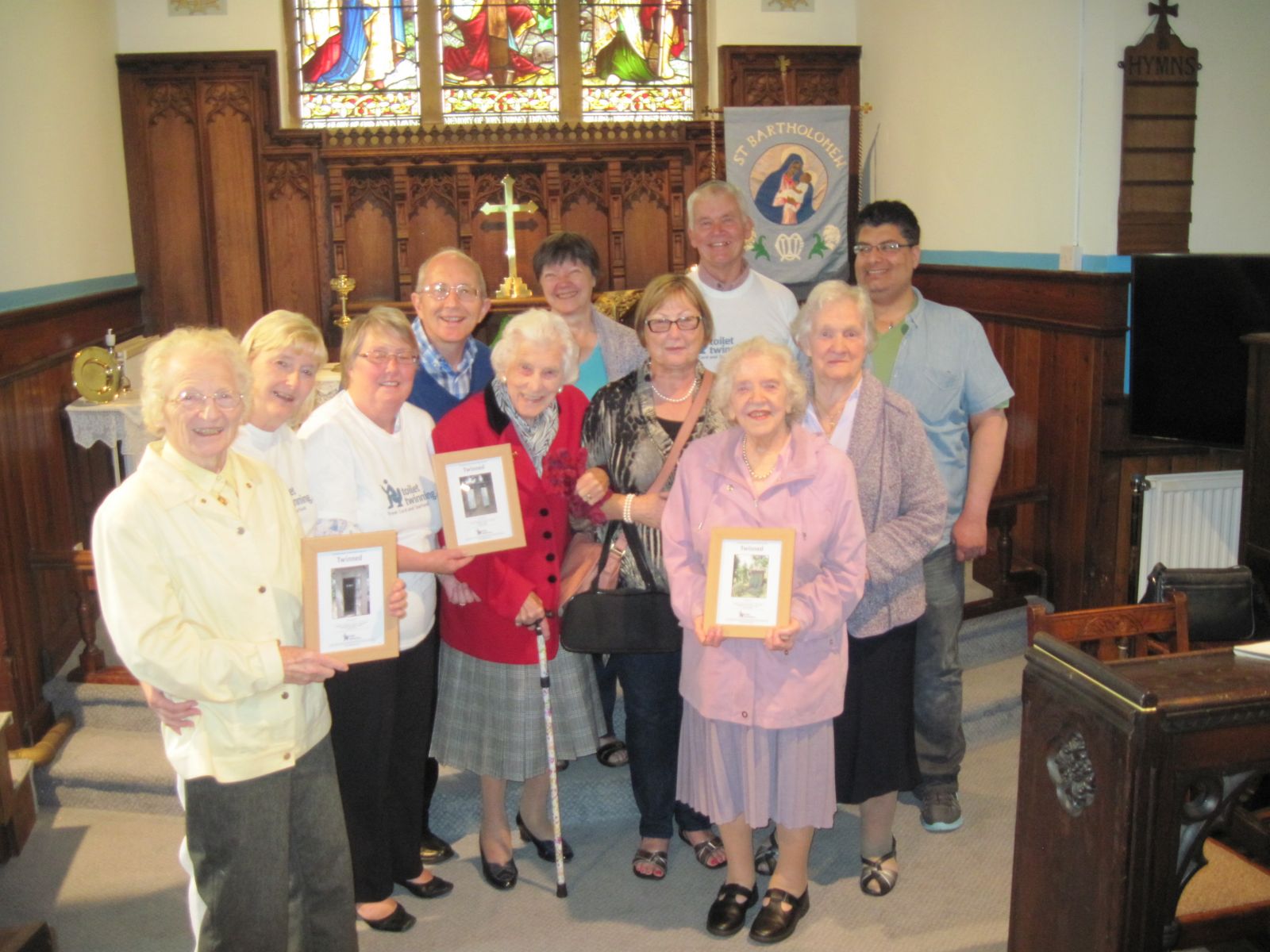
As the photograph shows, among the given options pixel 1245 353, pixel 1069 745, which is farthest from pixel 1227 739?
pixel 1245 353

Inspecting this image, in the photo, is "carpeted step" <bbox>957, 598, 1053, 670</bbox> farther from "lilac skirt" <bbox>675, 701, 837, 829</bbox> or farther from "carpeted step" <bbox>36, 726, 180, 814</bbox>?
"carpeted step" <bbox>36, 726, 180, 814</bbox>

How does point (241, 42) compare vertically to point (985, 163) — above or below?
above

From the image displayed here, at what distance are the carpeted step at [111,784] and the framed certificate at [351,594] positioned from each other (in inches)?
69.9

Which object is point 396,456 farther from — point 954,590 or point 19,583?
point 19,583

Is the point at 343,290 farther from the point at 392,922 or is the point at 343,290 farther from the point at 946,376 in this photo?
the point at 392,922

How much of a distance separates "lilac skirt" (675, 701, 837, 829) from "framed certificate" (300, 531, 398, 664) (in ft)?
2.90

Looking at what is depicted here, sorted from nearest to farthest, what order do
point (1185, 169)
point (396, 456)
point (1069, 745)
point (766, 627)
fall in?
point (1069, 745) → point (766, 627) → point (396, 456) → point (1185, 169)

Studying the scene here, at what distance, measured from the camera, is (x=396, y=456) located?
2689 mm

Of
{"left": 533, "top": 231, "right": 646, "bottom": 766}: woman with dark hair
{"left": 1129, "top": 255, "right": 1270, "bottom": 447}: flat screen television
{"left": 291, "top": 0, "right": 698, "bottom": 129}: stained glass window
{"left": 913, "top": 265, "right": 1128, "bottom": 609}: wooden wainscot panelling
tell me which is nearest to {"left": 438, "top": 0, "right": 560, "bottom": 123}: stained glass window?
{"left": 291, "top": 0, "right": 698, "bottom": 129}: stained glass window

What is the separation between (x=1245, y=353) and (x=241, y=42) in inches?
227

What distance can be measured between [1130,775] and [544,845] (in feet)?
5.94

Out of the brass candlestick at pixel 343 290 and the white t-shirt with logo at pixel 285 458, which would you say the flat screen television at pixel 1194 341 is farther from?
the brass candlestick at pixel 343 290

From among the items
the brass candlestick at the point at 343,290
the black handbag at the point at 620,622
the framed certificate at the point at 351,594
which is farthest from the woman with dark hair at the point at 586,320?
the brass candlestick at the point at 343,290

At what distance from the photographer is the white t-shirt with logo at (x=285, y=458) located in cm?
249
